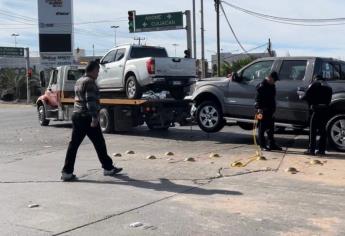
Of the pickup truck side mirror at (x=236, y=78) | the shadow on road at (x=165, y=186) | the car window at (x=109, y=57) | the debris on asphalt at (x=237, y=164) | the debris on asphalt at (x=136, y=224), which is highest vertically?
the car window at (x=109, y=57)

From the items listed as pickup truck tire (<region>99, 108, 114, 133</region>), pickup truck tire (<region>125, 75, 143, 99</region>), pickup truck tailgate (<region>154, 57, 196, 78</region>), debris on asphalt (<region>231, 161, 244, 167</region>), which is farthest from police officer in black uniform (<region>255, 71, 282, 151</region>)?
pickup truck tire (<region>99, 108, 114, 133</region>)

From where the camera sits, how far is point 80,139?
912 centimetres

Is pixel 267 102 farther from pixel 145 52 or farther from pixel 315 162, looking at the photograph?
pixel 145 52

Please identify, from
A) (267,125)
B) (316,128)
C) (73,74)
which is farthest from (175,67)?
(316,128)

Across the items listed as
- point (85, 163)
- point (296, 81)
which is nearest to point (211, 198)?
point (85, 163)

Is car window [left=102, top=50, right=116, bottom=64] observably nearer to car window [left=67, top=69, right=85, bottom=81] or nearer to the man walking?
car window [left=67, top=69, right=85, bottom=81]

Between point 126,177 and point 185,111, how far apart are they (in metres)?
7.22

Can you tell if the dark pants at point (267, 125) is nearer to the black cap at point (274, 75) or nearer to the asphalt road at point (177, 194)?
the asphalt road at point (177, 194)

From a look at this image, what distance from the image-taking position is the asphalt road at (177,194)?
6223mm

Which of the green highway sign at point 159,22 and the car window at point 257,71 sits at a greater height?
the green highway sign at point 159,22

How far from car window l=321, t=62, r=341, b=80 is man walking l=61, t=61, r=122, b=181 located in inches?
213

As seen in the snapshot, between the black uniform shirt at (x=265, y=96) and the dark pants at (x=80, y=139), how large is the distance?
4008 mm

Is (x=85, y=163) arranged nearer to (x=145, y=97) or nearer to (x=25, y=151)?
(x=25, y=151)

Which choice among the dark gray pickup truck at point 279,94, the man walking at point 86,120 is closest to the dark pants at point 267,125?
the dark gray pickup truck at point 279,94
